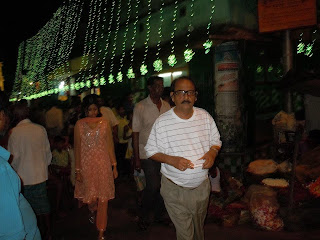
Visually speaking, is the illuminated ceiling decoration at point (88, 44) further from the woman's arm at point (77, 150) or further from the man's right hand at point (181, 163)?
the man's right hand at point (181, 163)

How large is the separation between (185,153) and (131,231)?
2.76 m

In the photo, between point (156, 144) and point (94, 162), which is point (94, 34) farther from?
point (156, 144)

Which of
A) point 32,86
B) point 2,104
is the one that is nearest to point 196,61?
point 2,104

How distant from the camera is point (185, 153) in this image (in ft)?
10.9

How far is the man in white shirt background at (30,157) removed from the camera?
4551mm

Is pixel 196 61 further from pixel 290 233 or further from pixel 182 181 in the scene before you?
pixel 182 181

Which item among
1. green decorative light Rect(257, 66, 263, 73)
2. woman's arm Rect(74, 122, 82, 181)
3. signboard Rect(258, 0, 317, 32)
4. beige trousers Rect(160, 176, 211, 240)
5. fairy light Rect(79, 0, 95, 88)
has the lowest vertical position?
beige trousers Rect(160, 176, 211, 240)

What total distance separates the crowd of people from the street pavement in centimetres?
18

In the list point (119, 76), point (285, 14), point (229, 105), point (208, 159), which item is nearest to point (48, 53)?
point (119, 76)

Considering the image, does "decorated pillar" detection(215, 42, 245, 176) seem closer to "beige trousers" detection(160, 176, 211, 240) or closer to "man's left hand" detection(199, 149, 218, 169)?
"beige trousers" detection(160, 176, 211, 240)

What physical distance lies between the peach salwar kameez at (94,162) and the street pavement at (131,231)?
61 cm

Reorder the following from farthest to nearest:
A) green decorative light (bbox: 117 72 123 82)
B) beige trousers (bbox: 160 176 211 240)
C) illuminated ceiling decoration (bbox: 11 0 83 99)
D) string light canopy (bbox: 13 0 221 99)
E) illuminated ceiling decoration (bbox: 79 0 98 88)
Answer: illuminated ceiling decoration (bbox: 11 0 83 99) < illuminated ceiling decoration (bbox: 79 0 98 88) < green decorative light (bbox: 117 72 123 82) < string light canopy (bbox: 13 0 221 99) < beige trousers (bbox: 160 176 211 240)

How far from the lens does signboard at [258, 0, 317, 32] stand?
26.7ft

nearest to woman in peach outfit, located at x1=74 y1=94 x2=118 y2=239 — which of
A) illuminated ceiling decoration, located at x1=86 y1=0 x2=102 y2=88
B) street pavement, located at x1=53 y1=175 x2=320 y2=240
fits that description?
street pavement, located at x1=53 y1=175 x2=320 y2=240
